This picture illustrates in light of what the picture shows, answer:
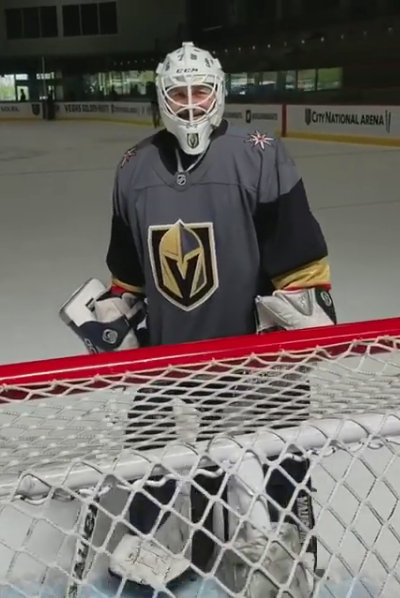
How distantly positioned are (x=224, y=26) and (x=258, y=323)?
1671 cm

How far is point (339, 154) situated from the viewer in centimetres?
657

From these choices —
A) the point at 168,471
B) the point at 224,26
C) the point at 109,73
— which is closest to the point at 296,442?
the point at 168,471

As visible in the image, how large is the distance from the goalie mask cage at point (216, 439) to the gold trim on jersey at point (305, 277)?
0.23 m

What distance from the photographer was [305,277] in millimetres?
1053

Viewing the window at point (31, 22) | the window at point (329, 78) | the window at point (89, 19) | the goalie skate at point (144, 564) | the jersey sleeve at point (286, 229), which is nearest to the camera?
the goalie skate at point (144, 564)

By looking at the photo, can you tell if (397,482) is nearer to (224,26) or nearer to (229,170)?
(229,170)

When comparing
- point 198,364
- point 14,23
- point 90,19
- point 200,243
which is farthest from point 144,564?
point 14,23

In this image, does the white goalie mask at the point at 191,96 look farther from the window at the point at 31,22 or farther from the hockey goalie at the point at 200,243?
the window at the point at 31,22

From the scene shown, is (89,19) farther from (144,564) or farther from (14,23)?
(144,564)

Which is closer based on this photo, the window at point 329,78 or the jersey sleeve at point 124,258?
the jersey sleeve at point 124,258

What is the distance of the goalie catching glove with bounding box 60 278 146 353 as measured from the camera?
3.56ft

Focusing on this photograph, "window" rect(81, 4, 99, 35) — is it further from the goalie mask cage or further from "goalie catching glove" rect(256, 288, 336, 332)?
the goalie mask cage

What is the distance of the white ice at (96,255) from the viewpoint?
1.02m

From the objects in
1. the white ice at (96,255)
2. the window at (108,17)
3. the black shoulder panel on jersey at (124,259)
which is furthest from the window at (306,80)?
the window at (108,17)
